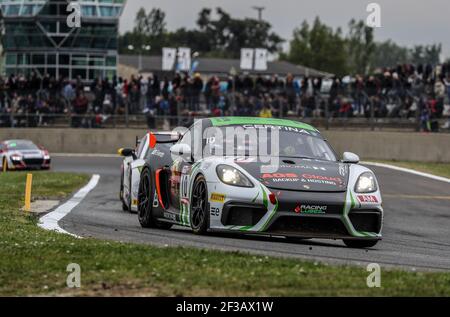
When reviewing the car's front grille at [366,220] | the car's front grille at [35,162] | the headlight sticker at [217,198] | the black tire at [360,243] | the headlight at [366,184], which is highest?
the headlight at [366,184]

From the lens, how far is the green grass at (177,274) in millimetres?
6664

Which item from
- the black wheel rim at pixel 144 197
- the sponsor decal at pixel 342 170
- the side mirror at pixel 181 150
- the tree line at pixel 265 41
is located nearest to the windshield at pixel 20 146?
the black wheel rim at pixel 144 197

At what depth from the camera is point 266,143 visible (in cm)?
1188

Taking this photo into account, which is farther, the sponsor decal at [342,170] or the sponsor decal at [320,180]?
the sponsor decal at [342,170]

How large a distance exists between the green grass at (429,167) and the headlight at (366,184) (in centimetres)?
1606

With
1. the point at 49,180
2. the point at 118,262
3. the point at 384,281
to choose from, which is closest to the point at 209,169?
the point at 118,262

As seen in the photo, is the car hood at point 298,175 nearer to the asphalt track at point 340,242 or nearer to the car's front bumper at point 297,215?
the car's front bumper at point 297,215

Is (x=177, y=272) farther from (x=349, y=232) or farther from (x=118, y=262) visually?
(x=349, y=232)

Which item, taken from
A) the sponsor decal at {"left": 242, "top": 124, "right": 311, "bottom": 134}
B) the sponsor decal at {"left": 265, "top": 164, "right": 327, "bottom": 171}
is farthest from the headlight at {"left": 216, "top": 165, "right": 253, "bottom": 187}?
the sponsor decal at {"left": 242, "top": 124, "right": 311, "bottom": 134}

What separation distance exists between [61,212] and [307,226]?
571 centimetres

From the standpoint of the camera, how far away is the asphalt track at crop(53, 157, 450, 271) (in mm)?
9727

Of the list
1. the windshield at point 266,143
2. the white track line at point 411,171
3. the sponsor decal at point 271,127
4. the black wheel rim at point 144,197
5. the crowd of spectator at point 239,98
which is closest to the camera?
the windshield at point 266,143

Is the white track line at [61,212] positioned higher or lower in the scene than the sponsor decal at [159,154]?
lower

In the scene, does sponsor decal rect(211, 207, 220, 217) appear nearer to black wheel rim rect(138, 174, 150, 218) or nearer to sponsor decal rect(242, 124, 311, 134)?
sponsor decal rect(242, 124, 311, 134)
